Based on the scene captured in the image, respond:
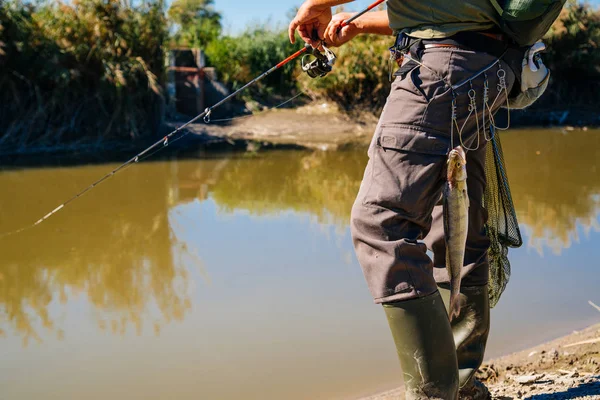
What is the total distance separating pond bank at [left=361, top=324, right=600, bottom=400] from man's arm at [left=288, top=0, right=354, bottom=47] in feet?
4.43

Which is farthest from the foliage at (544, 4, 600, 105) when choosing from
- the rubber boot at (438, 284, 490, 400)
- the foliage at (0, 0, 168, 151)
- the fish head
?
the fish head

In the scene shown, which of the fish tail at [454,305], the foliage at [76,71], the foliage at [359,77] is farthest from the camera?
the foliage at [359,77]

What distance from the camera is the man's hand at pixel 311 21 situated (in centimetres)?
234

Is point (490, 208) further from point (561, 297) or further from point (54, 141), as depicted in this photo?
point (54, 141)

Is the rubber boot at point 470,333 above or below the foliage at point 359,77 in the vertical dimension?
below

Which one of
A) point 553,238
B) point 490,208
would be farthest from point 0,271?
point 553,238

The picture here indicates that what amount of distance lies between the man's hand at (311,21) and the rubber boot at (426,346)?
3.12 ft

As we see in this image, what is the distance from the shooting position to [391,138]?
2.02 meters

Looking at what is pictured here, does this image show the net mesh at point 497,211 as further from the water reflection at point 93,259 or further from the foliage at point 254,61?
the foliage at point 254,61

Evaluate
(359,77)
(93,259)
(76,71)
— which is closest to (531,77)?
(93,259)

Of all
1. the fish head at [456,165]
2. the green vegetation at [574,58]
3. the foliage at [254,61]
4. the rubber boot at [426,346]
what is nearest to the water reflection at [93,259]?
the rubber boot at [426,346]

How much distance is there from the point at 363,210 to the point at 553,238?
10.6ft

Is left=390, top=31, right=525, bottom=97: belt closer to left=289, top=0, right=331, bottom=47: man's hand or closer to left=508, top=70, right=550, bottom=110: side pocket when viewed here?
left=508, top=70, right=550, bottom=110: side pocket

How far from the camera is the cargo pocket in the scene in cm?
199
